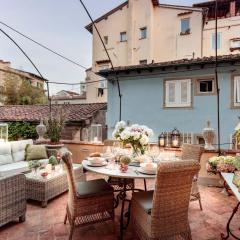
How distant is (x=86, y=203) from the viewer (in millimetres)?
2500

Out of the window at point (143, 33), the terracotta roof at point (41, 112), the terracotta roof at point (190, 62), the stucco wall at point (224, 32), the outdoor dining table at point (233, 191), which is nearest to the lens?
the outdoor dining table at point (233, 191)

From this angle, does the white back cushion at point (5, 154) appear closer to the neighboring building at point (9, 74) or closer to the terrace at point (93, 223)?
the terrace at point (93, 223)

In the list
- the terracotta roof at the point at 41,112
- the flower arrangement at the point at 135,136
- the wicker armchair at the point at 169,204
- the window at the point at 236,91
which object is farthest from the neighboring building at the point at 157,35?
Answer: the wicker armchair at the point at 169,204

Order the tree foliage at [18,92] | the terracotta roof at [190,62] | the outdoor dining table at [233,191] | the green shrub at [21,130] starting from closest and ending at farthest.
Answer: the outdoor dining table at [233,191]
the terracotta roof at [190,62]
the green shrub at [21,130]
the tree foliage at [18,92]

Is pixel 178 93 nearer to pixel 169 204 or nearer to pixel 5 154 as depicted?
pixel 5 154

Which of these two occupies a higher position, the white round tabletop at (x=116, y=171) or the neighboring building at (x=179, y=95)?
the neighboring building at (x=179, y=95)

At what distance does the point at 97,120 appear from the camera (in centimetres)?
1092

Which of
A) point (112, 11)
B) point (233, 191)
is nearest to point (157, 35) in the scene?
point (112, 11)

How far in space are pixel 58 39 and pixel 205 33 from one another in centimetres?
856

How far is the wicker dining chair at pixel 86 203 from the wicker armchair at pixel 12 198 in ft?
2.31

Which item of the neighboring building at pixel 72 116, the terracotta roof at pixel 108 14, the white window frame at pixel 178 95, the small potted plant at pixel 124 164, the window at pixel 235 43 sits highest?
the terracotta roof at pixel 108 14

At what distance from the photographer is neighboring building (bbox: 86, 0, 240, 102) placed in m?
12.6

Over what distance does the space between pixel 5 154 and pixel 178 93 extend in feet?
19.4

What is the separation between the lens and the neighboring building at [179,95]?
732 cm
